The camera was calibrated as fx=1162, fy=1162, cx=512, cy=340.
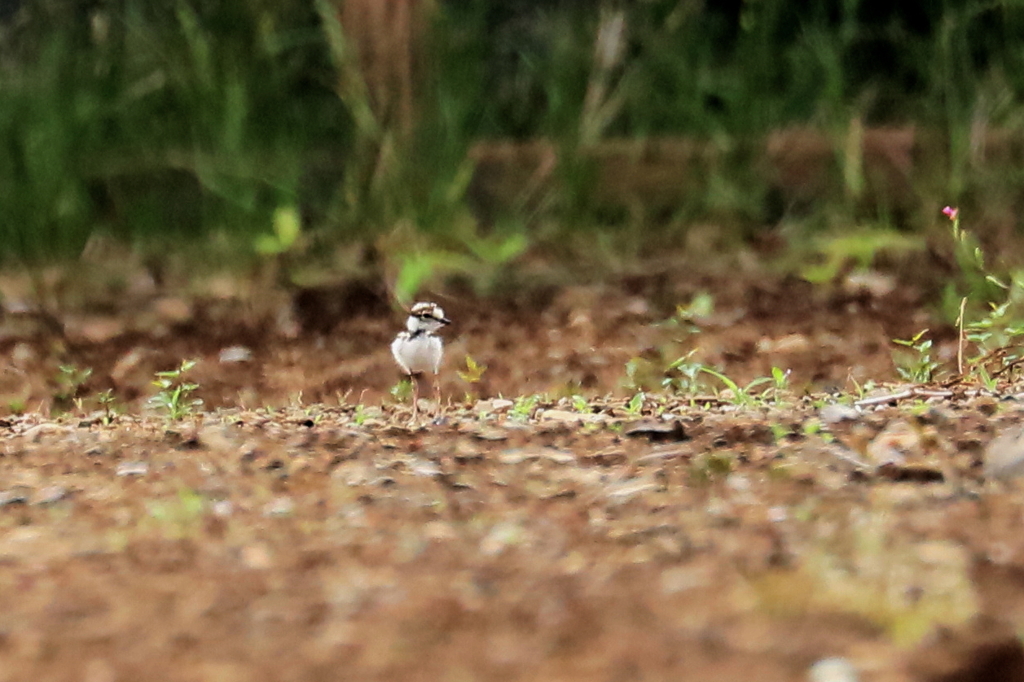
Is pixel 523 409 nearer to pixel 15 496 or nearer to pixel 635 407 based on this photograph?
pixel 635 407

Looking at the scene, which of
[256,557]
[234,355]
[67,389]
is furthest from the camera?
[234,355]

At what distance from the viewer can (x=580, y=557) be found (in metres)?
1.18

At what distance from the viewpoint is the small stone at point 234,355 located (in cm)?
328

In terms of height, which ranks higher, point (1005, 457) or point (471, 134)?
point (471, 134)

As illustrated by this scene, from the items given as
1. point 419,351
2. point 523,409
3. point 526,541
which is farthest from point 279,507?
point 523,409

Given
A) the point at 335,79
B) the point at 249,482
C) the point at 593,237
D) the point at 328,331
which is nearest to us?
the point at 249,482

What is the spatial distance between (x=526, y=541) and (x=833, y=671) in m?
0.48

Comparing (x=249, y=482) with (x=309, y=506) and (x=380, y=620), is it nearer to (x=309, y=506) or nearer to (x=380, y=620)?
(x=309, y=506)

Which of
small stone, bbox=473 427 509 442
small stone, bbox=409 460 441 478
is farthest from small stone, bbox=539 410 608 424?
small stone, bbox=409 460 441 478

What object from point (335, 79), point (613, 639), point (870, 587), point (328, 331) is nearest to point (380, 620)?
point (613, 639)

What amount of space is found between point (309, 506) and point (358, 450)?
343mm

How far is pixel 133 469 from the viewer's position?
179cm

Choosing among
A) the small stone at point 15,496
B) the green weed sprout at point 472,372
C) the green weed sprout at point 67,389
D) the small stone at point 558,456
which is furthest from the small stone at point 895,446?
the green weed sprout at point 67,389

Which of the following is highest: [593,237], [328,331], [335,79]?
[335,79]
